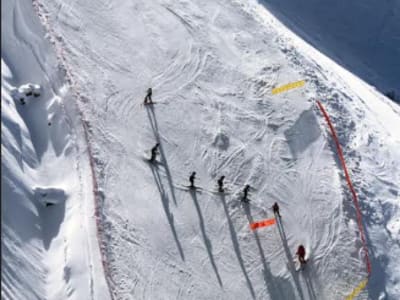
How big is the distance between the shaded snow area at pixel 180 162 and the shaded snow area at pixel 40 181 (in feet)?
0.14

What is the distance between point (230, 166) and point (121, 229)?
4.43 meters

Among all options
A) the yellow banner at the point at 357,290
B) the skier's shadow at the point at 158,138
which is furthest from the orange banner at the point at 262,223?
the yellow banner at the point at 357,290

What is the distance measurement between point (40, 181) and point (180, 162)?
4.62 metres

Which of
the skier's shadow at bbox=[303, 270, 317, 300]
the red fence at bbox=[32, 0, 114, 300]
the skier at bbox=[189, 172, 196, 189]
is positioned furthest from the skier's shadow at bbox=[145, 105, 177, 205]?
the skier's shadow at bbox=[303, 270, 317, 300]

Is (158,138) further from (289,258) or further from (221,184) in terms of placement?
(289,258)

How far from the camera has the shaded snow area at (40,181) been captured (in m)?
16.1

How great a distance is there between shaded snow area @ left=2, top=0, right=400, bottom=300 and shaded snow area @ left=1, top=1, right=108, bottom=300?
4 cm

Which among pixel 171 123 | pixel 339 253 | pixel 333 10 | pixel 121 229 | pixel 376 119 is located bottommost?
pixel 121 229

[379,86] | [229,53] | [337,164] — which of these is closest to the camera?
[337,164]

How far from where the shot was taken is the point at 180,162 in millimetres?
19375

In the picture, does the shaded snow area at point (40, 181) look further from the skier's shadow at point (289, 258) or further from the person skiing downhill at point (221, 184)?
A: the skier's shadow at point (289, 258)

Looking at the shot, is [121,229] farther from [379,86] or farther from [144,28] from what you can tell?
[379,86]

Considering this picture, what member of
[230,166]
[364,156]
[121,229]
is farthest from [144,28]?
[364,156]

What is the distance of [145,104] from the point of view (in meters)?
20.0
